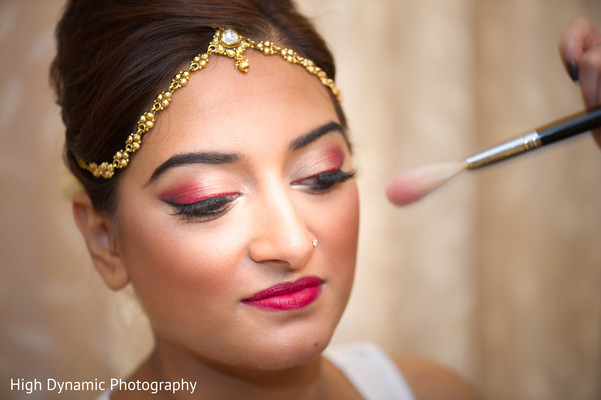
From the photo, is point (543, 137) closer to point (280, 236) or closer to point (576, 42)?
point (576, 42)

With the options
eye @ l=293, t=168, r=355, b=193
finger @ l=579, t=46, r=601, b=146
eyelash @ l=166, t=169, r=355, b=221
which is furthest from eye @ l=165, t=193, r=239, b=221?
finger @ l=579, t=46, r=601, b=146

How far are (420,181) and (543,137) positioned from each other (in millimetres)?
196

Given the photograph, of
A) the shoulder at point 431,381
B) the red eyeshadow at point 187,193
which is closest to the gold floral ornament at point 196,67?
the red eyeshadow at point 187,193

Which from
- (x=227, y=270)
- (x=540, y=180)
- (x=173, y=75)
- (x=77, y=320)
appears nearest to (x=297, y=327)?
(x=227, y=270)

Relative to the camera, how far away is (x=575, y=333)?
1.79 meters

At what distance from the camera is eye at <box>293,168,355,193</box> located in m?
0.94

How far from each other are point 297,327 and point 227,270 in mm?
142

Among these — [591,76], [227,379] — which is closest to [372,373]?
[227,379]

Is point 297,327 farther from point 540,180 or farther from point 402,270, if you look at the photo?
point 540,180

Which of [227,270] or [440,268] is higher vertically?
[227,270]

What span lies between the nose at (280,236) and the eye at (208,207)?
5cm

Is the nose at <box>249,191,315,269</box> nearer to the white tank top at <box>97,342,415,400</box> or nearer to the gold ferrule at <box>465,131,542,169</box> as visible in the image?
the gold ferrule at <box>465,131,542,169</box>

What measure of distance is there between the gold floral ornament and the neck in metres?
0.36

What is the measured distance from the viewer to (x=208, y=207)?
34.3 inches
